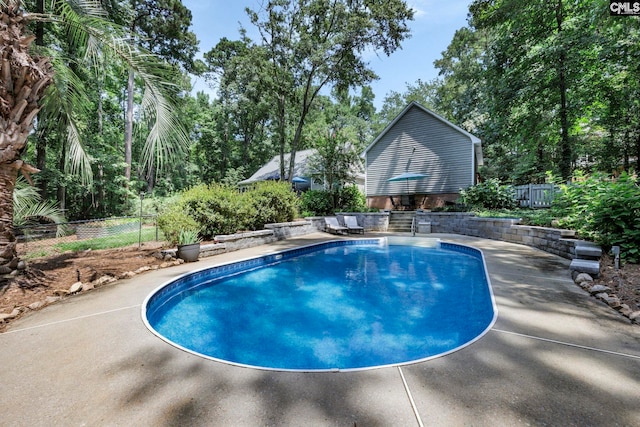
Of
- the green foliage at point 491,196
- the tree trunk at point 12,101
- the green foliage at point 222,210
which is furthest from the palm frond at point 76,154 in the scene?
the green foliage at point 491,196

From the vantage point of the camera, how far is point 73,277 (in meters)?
4.95

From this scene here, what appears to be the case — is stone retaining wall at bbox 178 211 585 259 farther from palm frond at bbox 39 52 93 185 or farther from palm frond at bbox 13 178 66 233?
palm frond at bbox 13 178 66 233

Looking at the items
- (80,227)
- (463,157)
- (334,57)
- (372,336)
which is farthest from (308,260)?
(334,57)

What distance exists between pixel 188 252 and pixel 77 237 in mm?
6351

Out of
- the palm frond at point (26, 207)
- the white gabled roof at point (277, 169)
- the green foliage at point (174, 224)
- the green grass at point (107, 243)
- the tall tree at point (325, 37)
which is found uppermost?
the tall tree at point (325, 37)

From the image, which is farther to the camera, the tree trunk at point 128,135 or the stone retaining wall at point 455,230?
the tree trunk at point 128,135

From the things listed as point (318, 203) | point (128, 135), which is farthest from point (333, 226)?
point (128, 135)

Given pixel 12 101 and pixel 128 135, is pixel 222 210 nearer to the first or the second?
pixel 12 101

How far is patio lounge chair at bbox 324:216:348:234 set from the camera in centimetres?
1210

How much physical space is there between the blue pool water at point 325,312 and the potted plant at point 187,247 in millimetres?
853

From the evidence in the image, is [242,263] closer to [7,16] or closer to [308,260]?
[308,260]

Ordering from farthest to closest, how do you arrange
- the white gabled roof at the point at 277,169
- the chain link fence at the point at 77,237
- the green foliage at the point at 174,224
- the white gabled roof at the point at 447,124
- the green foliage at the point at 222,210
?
the white gabled roof at the point at 277,169 → the white gabled roof at the point at 447,124 → the green foliage at the point at 222,210 → the green foliage at the point at 174,224 → the chain link fence at the point at 77,237

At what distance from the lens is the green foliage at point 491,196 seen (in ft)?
39.1

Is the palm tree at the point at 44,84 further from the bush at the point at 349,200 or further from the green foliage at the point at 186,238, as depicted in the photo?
the bush at the point at 349,200
